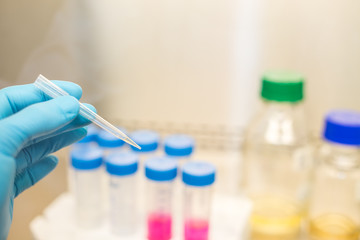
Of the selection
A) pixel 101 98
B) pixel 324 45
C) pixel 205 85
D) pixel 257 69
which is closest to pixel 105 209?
pixel 101 98

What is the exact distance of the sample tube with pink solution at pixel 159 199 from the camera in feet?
2.81

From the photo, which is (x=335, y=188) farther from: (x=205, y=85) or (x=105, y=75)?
(x=105, y=75)

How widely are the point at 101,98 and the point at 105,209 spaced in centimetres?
29

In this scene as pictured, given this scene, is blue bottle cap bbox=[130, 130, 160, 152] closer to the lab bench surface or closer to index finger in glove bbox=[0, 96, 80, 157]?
the lab bench surface

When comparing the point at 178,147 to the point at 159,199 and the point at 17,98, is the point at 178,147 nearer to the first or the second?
the point at 159,199

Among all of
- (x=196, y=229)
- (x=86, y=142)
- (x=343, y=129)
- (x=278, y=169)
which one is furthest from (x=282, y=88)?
(x=86, y=142)

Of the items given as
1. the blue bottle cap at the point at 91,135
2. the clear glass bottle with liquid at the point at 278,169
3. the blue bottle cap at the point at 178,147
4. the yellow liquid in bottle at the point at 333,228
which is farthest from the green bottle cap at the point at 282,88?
the blue bottle cap at the point at 91,135

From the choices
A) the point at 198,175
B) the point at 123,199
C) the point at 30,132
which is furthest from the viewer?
the point at 123,199

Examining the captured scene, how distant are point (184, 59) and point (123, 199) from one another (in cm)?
39

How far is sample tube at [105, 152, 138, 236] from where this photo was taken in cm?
89

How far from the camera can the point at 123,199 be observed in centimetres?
93

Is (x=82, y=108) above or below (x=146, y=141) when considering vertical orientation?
above

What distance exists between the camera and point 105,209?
3.27 feet

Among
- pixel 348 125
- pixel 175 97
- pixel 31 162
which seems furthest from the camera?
pixel 175 97
